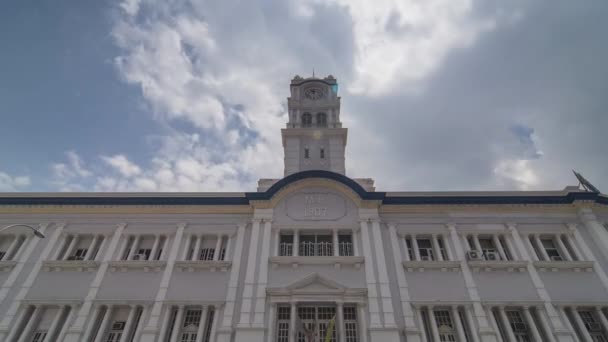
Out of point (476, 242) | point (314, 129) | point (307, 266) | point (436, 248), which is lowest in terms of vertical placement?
point (307, 266)

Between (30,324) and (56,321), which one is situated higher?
(56,321)

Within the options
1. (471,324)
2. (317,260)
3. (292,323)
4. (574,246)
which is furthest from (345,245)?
(574,246)

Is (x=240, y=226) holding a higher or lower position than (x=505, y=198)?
lower

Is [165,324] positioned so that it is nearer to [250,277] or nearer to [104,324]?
[104,324]

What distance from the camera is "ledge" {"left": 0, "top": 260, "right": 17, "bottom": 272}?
17.6 metres

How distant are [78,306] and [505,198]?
1026 inches

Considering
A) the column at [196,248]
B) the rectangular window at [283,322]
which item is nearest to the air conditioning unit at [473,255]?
the rectangular window at [283,322]

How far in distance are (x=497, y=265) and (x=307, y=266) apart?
35.1 feet

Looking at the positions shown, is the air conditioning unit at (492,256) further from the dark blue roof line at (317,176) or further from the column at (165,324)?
the column at (165,324)

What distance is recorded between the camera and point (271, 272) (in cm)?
1683

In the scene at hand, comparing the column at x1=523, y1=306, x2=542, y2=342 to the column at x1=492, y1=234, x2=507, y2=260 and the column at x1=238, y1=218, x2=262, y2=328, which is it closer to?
the column at x1=492, y1=234, x2=507, y2=260

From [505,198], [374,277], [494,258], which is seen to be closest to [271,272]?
[374,277]

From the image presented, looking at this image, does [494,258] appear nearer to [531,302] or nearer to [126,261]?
[531,302]

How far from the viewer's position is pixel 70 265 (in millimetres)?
17375
